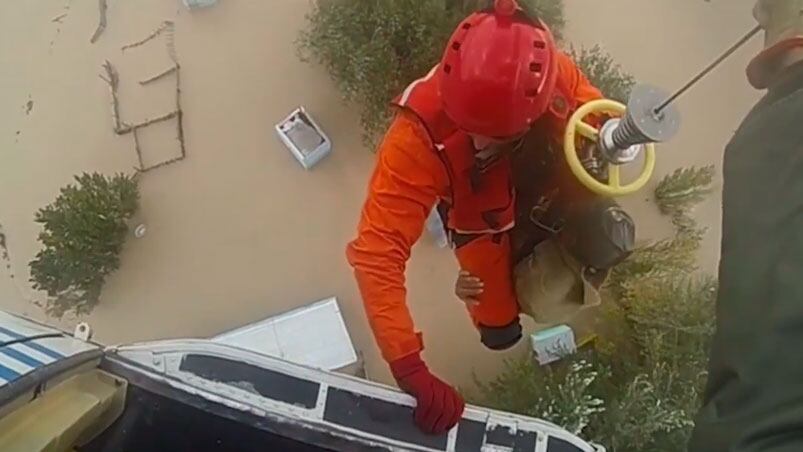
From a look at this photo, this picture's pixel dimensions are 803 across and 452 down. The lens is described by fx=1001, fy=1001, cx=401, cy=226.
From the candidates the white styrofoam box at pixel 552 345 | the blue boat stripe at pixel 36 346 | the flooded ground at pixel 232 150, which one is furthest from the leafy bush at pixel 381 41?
the blue boat stripe at pixel 36 346

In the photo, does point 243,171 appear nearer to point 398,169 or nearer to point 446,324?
point 446,324

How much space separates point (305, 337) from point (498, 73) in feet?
2.73

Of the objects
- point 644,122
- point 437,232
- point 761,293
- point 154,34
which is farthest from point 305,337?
point 761,293

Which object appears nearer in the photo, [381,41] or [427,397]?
[427,397]

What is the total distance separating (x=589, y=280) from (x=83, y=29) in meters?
1.21

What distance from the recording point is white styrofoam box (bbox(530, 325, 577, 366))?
1972 millimetres

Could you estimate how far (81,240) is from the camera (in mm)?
1974

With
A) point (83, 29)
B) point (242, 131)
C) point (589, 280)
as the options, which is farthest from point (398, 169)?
point (83, 29)

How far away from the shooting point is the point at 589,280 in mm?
1696

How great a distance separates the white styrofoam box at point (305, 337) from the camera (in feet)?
6.42

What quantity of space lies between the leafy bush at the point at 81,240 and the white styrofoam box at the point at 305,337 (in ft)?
0.92

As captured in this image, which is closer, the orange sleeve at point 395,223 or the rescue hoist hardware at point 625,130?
the rescue hoist hardware at point 625,130

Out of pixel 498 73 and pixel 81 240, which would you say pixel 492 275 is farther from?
pixel 81 240

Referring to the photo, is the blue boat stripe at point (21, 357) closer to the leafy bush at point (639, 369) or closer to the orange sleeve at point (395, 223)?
the orange sleeve at point (395, 223)
